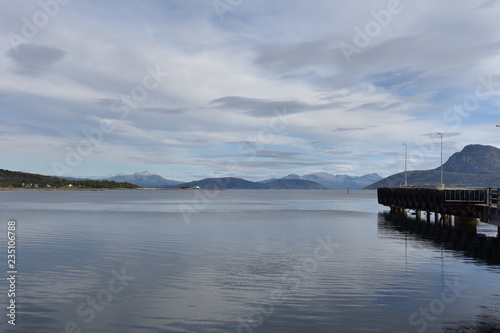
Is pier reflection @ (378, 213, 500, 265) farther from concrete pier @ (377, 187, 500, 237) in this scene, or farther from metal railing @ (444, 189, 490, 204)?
metal railing @ (444, 189, 490, 204)

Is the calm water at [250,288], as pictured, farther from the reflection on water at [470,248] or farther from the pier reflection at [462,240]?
the pier reflection at [462,240]

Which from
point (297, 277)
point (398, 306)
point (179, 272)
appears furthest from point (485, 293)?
point (179, 272)

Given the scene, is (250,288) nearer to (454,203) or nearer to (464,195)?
(454,203)

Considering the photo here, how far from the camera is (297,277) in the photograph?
26.3 meters

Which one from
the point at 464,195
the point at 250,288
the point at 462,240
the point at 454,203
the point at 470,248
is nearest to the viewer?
the point at 250,288

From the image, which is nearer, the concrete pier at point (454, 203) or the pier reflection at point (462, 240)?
the pier reflection at point (462, 240)

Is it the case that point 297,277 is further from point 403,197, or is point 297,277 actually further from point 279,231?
point 403,197

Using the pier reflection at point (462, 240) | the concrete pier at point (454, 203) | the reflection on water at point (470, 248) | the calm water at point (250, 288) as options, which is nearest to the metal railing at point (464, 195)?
the concrete pier at point (454, 203)

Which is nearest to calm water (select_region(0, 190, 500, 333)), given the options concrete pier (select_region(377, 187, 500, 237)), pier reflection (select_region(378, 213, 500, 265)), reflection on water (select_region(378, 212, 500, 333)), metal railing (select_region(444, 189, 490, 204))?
reflection on water (select_region(378, 212, 500, 333))

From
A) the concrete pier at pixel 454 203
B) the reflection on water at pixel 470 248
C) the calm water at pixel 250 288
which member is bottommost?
the calm water at pixel 250 288

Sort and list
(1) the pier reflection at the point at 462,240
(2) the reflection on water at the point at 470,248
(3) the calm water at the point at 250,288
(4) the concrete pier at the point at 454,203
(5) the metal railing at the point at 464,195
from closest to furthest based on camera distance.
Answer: (2) the reflection on water at the point at 470,248 < (3) the calm water at the point at 250,288 < (1) the pier reflection at the point at 462,240 < (4) the concrete pier at the point at 454,203 < (5) the metal railing at the point at 464,195

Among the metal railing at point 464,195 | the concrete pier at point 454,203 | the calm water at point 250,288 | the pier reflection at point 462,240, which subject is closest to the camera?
the calm water at point 250,288

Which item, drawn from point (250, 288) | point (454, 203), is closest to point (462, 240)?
point (454, 203)

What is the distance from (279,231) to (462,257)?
82.1 feet
